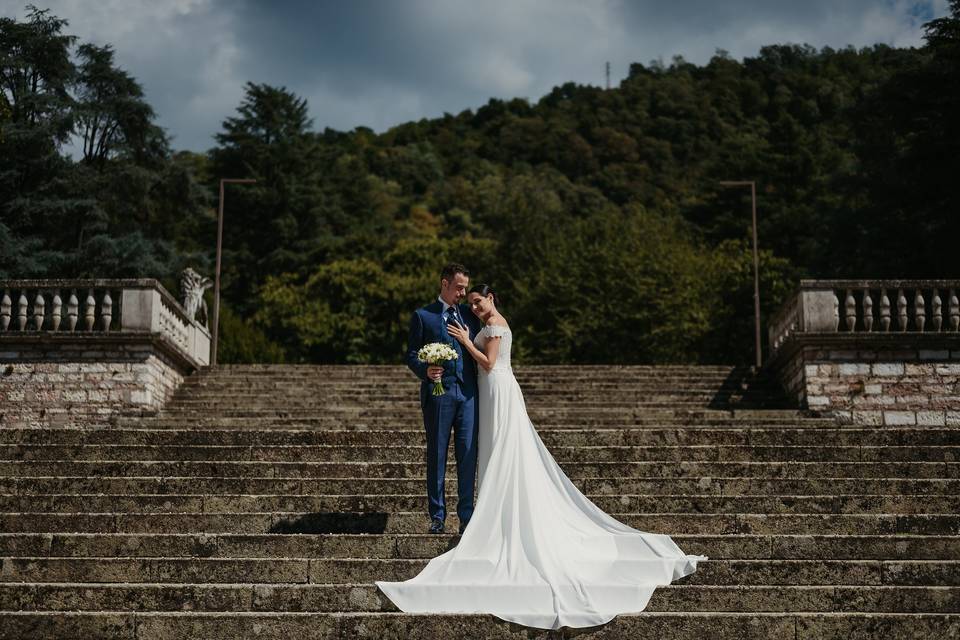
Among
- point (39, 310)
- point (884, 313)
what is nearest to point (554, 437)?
point (884, 313)

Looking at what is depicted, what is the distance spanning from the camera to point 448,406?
7.64m

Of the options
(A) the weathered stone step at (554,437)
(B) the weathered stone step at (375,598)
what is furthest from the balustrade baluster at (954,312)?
(B) the weathered stone step at (375,598)

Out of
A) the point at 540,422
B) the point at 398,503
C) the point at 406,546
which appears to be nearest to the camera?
the point at 406,546

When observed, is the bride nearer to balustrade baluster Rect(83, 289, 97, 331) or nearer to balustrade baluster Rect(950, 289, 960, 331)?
balustrade baluster Rect(83, 289, 97, 331)

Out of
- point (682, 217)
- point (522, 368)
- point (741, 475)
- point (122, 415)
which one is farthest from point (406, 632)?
point (682, 217)

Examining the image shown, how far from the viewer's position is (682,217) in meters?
45.2

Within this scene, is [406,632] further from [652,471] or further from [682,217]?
[682,217]

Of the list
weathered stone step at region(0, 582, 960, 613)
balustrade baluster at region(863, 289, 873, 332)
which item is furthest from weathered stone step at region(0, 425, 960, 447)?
balustrade baluster at region(863, 289, 873, 332)

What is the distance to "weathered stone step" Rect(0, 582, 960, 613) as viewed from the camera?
6.62m

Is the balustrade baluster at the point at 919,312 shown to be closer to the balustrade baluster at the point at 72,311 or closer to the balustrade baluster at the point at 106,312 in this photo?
the balustrade baluster at the point at 106,312

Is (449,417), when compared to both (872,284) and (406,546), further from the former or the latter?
(872,284)

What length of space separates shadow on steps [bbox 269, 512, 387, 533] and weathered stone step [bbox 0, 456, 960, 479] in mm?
1274

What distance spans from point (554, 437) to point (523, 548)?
4.13 m

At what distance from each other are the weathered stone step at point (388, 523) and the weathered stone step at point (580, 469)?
1324 mm
